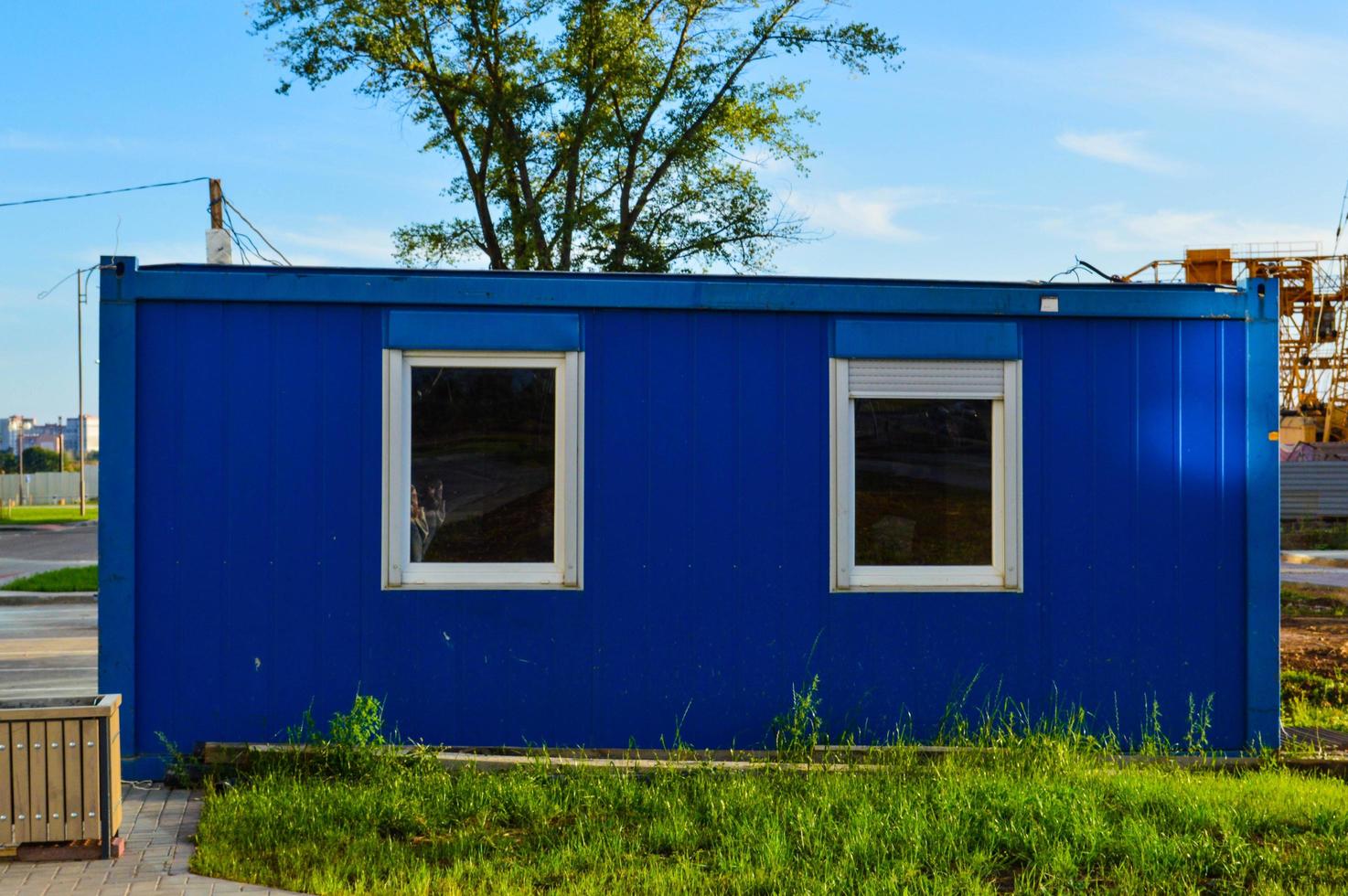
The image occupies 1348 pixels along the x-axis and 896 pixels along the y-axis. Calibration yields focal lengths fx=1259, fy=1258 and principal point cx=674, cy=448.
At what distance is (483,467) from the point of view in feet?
22.6

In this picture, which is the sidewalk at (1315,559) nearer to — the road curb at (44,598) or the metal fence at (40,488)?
the road curb at (44,598)

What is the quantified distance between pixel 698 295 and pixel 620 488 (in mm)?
1141

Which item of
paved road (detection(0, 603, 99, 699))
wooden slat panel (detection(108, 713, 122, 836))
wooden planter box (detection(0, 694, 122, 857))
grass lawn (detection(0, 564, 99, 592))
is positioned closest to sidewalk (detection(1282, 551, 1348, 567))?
paved road (detection(0, 603, 99, 699))

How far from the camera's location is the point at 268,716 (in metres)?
6.70

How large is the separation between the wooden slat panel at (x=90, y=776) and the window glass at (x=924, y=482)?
12.9 feet

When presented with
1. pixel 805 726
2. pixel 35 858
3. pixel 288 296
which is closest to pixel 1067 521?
pixel 805 726

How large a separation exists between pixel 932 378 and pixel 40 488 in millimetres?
80848

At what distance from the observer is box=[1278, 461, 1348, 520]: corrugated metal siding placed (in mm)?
35562

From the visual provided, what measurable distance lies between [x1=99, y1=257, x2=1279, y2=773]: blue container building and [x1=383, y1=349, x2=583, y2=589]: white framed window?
0.05 ft

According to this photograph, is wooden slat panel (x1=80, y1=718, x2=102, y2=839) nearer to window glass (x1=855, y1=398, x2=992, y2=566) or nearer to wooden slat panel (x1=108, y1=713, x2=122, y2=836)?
wooden slat panel (x1=108, y1=713, x2=122, y2=836)

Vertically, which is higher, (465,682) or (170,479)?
(170,479)

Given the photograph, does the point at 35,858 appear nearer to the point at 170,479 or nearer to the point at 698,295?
the point at 170,479

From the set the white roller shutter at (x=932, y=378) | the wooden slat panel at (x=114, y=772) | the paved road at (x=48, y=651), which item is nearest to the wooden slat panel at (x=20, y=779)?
the wooden slat panel at (x=114, y=772)

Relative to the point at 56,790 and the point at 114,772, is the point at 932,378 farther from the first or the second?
the point at 56,790
